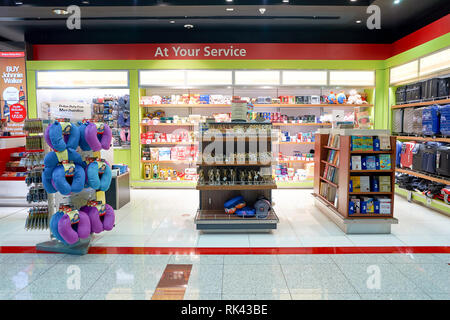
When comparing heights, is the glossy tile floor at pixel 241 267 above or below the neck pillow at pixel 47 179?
below

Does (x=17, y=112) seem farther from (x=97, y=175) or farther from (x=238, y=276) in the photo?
(x=238, y=276)

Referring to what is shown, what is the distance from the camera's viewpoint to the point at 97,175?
12.3 feet

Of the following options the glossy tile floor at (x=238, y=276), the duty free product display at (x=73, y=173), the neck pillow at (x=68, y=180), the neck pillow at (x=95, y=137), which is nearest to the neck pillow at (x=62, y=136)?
the duty free product display at (x=73, y=173)

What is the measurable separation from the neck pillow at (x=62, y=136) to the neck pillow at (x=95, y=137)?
0.34 feet

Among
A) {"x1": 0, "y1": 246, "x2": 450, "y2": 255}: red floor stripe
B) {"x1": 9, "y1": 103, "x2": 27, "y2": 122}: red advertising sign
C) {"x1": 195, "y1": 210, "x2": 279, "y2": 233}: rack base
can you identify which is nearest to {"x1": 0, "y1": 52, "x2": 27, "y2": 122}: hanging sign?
{"x1": 9, "y1": 103, "x2": 27, "y2": 122}: red advertising sign

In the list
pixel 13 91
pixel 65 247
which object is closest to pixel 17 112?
pixel 13 91

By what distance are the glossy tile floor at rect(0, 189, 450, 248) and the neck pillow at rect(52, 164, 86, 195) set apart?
94 cm

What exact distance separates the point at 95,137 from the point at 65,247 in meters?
1.34

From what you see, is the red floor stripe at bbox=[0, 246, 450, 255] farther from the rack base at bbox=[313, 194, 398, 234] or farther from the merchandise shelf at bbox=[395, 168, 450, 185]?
the merchandise shelf at bbox=[395, 168, 450, 185]

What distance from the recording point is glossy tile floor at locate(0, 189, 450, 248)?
4.19 metres

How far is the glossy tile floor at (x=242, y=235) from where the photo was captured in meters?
4.19

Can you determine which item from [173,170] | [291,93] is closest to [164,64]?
[173,170]

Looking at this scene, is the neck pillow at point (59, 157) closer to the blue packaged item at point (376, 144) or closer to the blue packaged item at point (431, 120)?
the blue packaged item at point (376, 144)
